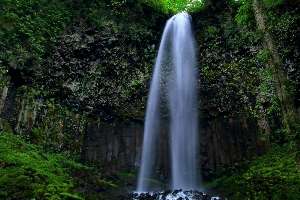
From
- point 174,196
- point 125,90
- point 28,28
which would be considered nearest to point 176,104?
point 125,90

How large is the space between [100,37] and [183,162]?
27.8 feet

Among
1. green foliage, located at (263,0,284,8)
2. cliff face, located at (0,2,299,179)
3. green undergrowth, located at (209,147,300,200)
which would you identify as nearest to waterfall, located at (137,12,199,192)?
cliff face, located at (0,2,299,179)

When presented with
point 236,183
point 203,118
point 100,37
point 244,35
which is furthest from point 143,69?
point 236,183

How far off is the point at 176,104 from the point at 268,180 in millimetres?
7861

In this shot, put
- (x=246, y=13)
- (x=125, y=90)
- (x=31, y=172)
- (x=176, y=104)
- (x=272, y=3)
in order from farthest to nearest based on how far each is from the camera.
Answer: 1. (x=125, y=90)
2. (x=176, y=104)
3. (x=272, y=3)
4. (x=246, y=13)
5. (x=31, y=172)

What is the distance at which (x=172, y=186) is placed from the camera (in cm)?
1864

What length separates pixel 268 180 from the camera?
14.5 m

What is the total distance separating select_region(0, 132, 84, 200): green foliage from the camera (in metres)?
12.1

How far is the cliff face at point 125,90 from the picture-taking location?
61.2 ft

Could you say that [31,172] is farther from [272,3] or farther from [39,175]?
[272,3]

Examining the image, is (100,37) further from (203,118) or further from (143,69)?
(203,118)

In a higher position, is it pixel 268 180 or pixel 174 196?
pixel 268 180

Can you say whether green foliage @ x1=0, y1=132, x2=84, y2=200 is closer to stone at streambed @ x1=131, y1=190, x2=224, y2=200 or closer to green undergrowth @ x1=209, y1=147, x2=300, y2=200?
stone at streambed @ x1=131, y1=190, x2=224, y2=200

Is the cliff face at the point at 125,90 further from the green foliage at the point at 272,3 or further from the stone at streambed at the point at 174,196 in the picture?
the stone at streambed at the point at 174,196
